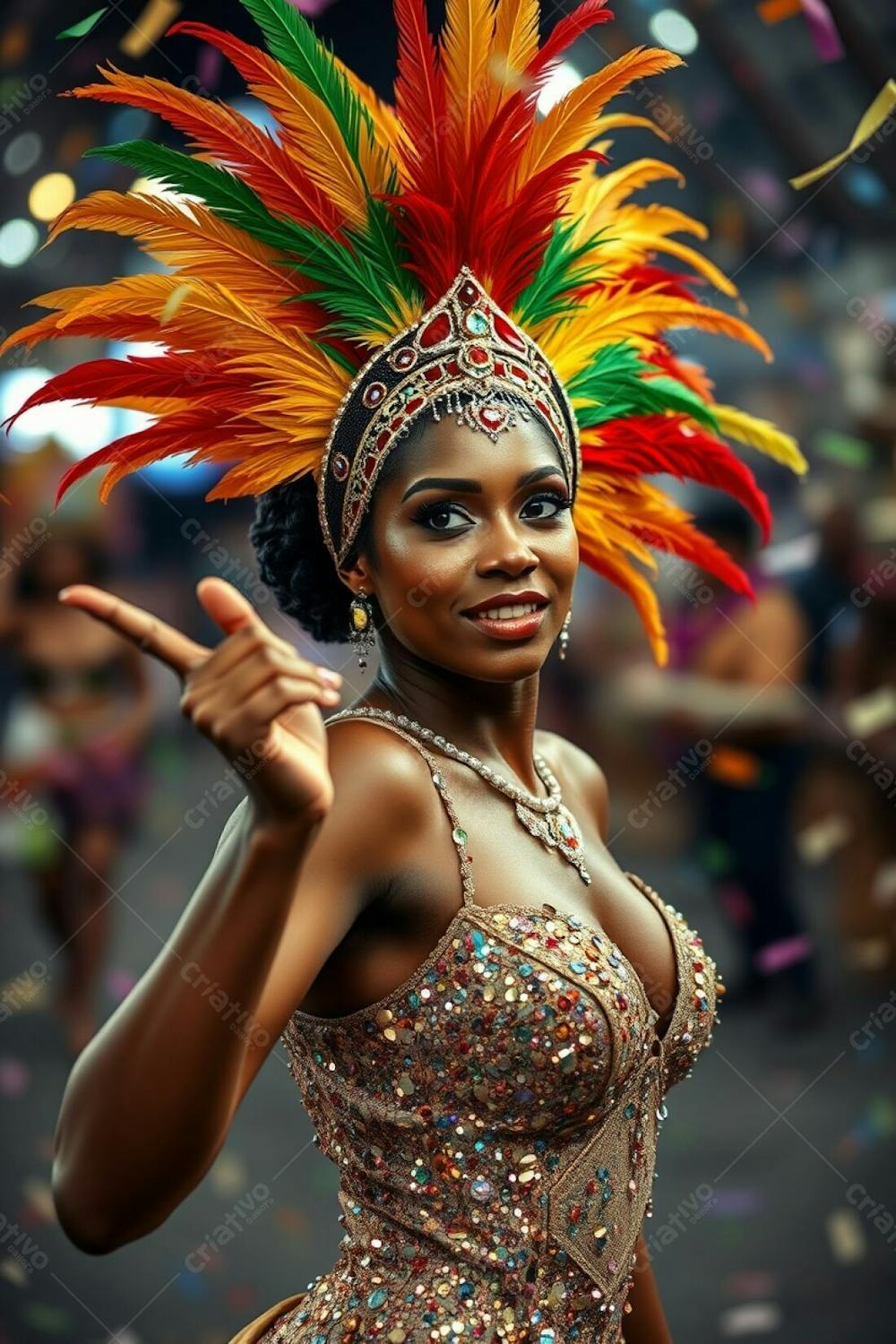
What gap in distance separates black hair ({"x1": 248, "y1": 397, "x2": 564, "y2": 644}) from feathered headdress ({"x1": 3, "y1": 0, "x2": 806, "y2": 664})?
11 centimetres

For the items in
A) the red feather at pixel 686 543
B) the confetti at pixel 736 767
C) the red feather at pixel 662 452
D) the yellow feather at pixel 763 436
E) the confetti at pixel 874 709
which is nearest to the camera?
the red feather at pixel 662 452

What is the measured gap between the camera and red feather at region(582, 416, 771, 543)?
2246 mm

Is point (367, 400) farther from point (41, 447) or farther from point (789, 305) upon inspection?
point (789, 305)

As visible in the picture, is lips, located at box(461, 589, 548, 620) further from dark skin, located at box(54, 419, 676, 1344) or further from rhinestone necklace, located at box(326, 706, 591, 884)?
rhinestone necklace, located at box(326, 706, 591, 884)

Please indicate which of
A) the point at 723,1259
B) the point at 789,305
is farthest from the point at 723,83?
the point at 723,1259

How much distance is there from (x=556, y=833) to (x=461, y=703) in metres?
0.20

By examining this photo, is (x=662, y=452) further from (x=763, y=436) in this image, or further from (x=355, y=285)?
(x=355, y=285)

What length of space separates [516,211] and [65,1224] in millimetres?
1256

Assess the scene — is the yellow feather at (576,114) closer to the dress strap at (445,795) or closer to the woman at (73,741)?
the dress strap at (445,795)

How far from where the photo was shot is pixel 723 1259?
4.66m

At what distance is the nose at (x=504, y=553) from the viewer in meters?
1.84

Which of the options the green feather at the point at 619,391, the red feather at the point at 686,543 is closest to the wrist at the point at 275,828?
the green feather at the point at 619,391

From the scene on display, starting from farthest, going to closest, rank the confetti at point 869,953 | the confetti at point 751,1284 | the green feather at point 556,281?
the confetti at point 869,953
the confetti at point 751,1284
the green feather at point 556,281

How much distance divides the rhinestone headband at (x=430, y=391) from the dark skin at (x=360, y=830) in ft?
0.12
